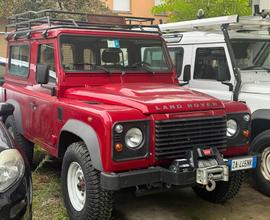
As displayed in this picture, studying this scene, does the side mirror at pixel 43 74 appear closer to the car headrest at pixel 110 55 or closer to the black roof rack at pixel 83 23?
the black roof rack at pixel 83 23

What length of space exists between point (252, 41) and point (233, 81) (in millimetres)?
873

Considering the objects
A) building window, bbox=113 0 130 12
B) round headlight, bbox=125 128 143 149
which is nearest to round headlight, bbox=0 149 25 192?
round headlight, bbox=125 128 143 149

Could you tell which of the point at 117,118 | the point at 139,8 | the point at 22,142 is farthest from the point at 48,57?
the point at 139,8

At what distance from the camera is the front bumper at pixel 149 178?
3953mm

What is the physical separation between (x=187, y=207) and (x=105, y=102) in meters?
1.64

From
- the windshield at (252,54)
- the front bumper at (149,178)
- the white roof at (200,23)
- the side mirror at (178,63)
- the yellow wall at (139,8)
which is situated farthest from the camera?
the yellow wall at (139,8)

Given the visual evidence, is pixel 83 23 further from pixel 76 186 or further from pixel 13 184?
pixel 13 184

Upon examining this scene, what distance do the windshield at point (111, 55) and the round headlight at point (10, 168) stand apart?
1.96 m

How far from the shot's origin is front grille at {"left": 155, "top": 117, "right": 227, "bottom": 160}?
4.21 metres

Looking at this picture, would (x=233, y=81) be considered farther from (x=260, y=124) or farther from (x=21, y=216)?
(x=21, y=216)

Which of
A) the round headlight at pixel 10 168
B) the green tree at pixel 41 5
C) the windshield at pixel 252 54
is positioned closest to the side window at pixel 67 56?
the round headlight at pixel 10 168

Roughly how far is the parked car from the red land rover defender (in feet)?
2.61

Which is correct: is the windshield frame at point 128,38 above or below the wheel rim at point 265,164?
above

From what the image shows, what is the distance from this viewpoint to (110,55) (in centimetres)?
550
